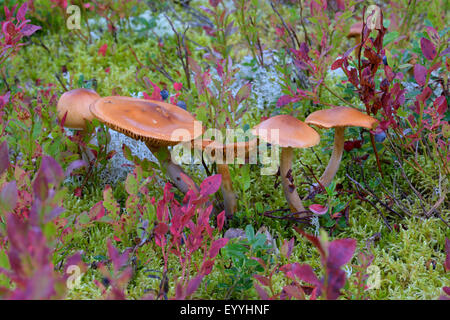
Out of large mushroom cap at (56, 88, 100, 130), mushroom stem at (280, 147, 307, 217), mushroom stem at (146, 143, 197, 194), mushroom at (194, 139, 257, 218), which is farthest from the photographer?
large mushroom cap at (56, 88, 100, 130)

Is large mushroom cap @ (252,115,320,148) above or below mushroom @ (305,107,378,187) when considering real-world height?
below

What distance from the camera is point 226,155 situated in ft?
5.76

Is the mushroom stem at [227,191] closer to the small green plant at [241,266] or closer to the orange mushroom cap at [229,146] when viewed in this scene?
the orange mushroom cap at [229,146]

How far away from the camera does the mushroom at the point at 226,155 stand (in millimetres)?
1680

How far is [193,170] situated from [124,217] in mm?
805

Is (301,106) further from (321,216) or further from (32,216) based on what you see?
(32,216)

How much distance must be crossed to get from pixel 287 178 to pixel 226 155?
0.97 ft

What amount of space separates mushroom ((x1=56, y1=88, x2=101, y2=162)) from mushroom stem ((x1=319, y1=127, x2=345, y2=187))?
1183 millimetres

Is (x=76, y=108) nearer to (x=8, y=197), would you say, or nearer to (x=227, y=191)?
(x=227, y=191)

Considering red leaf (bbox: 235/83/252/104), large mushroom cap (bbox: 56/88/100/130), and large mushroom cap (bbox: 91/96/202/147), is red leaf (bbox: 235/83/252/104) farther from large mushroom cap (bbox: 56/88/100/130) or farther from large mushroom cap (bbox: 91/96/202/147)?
large mushroom cap (bbox: 56/88/100/130)

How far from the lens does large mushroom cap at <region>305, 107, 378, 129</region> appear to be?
1.61 m

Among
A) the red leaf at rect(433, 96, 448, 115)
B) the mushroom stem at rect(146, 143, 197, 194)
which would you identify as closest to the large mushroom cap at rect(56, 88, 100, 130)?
the mushroom stem at rect(146, 143, 197, 194)

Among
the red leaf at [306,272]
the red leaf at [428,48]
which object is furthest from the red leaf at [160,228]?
the red leaf at [428,48]
